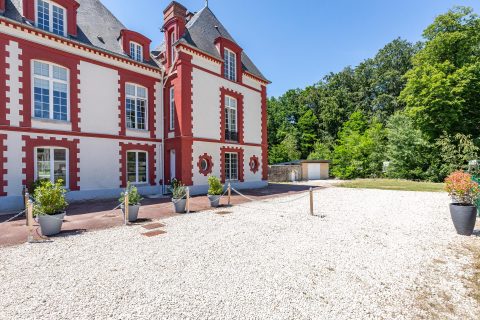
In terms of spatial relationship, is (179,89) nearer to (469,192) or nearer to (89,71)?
(89,71)

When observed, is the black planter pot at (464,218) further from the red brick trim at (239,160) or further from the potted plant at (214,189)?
the red brick trim at (239,160)

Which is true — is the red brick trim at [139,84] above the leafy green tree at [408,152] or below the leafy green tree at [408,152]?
above

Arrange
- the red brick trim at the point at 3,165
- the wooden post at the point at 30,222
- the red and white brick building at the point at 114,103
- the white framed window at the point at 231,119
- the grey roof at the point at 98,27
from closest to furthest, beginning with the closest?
the wooden post at the point at 30,222, the red brick trim at the point at 3,165, the red and white brick building at the point at 114,103, the grey roof at the point at 98,27, the white framed window at the point at 231,119

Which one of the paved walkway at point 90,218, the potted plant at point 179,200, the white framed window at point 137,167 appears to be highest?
the white framed window at point 137,167

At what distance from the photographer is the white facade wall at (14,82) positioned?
10078 mm

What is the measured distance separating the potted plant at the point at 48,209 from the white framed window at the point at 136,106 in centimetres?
839

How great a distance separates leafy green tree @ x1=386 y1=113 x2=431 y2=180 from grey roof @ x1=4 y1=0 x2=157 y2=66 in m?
24.6

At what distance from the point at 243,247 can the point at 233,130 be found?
1274 cm

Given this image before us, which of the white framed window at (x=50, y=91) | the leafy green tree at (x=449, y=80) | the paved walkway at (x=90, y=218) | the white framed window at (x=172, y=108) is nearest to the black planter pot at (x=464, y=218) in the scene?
the paved walkway at (x=90, y=218)

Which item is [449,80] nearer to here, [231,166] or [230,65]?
[230,65]

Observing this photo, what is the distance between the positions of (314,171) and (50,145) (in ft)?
82.6

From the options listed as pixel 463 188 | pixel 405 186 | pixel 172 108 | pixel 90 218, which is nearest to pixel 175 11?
pixel 172 108

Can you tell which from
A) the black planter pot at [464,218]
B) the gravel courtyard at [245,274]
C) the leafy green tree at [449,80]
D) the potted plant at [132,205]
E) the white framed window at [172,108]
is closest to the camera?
the gravel courtyard at [245,274]

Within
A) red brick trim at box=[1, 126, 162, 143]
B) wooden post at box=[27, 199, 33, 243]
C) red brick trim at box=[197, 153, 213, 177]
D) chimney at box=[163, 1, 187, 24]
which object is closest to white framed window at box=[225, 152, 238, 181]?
red brick trim at box=[197, 153, 213, 177]
